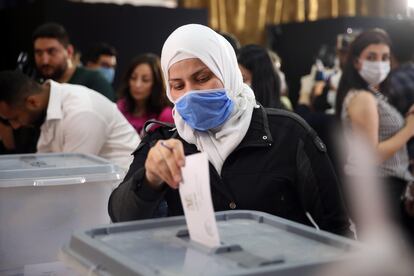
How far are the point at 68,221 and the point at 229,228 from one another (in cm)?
60

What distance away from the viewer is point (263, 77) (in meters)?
2.82

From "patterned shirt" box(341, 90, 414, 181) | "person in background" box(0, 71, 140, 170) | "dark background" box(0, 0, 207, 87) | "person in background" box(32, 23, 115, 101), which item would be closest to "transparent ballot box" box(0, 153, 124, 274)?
"person in background" box(0, 71, 140, 170)

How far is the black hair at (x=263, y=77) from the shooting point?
9.18ft

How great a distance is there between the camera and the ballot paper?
3.00 ft

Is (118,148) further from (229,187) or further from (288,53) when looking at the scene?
(288,53)

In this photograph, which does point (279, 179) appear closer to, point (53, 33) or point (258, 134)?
point (258, 134)

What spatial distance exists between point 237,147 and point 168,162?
43 cm

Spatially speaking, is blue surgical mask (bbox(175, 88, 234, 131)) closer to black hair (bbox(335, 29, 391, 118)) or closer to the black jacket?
the black jacket

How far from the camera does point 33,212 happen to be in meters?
1.56

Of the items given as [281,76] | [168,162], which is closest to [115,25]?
[281,76]

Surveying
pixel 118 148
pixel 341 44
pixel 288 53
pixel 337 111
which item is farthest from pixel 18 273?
pixel 288 53

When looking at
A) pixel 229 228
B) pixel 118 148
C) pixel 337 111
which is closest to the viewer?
pixel 229 228

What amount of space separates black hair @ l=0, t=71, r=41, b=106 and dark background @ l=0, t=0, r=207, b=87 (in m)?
2.28

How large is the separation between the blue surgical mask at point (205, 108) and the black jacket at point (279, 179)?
6 cm
